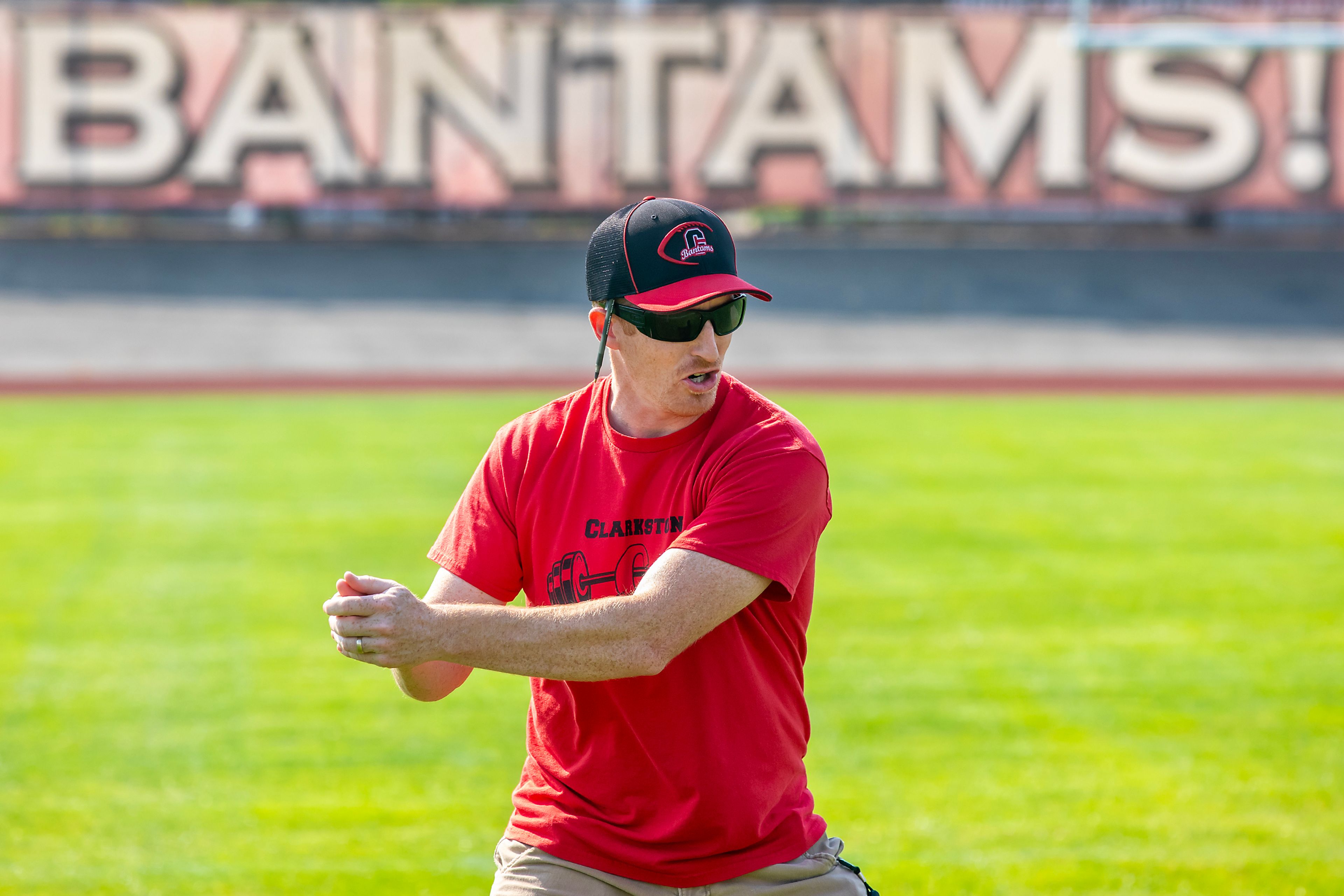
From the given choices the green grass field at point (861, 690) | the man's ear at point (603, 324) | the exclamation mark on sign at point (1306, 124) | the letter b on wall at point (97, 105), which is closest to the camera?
the man's ear at point (603, 324)

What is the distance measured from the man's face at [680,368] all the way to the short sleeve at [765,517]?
17 centimetres

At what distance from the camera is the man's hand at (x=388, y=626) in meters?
2.71

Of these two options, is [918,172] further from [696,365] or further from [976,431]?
[696,365]

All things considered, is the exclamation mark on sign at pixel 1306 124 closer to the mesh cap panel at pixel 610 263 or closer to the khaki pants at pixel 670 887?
the mesh cap panel at pixel 610 263

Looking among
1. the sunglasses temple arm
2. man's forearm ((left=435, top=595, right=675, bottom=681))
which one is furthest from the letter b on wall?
man's forearm ((left=435, top=595, right=675, bottom=681))

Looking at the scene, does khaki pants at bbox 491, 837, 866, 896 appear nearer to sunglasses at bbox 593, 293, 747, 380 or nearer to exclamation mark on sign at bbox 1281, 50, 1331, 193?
sunglasses at bbox 593, 293, 747, 380

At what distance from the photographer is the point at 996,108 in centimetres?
3619

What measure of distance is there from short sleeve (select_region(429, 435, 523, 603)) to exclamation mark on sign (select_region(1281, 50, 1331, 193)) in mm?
37485

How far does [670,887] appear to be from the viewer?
2.92m

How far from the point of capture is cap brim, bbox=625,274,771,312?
2.94m

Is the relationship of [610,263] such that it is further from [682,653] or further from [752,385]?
[752,385]

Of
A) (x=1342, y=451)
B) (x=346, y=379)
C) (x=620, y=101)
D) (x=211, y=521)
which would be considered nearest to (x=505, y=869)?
(x=211, y=521)

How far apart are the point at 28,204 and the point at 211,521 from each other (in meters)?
26.8

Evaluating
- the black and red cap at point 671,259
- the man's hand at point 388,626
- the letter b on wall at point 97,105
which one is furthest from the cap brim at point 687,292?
the letter b on wall at point 97,105
